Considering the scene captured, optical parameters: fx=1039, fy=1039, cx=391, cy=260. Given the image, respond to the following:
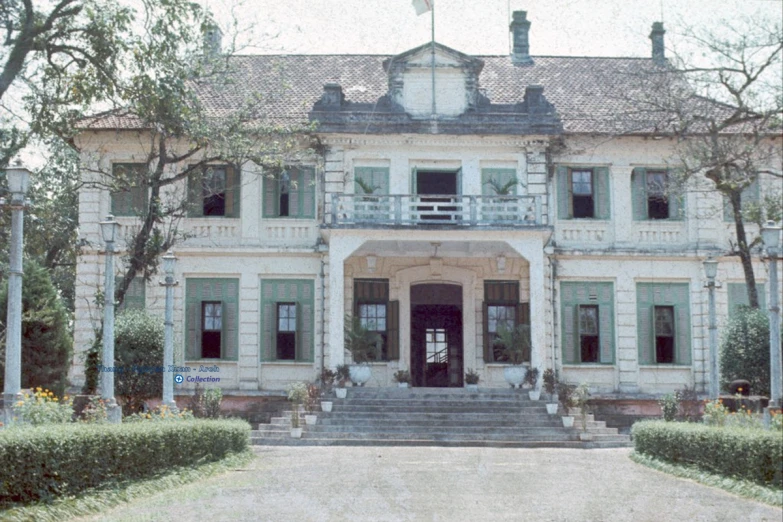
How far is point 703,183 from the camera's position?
81.8 ft

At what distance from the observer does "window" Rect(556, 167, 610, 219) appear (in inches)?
1051

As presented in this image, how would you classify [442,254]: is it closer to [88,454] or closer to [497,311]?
[497,311]

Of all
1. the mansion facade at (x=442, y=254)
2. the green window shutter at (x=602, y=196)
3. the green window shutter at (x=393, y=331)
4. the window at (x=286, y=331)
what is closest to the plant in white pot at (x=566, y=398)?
the mansion facade at (x=442, y=254)

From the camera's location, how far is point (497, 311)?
26484 millimetres

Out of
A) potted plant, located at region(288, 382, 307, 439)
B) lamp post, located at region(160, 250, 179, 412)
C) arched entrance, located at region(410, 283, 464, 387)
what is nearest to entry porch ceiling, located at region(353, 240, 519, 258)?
arched entrance, located at region(410, 283, 464, 387)

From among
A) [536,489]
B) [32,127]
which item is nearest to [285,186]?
[32,127]

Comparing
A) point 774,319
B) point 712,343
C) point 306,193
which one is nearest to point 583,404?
point 712,343

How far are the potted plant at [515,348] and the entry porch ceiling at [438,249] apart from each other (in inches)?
78.5

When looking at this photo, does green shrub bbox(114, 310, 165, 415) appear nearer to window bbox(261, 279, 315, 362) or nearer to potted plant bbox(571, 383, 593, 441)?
window bbox(261, 279, 315, 362)

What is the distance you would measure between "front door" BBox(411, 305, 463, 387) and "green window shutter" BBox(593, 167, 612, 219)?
445 centimetres

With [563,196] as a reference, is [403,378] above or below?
below

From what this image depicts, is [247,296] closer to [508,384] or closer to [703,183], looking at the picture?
[508,384]

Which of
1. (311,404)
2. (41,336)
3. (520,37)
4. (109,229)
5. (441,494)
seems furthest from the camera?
(520,37)

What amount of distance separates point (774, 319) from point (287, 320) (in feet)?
47.4
